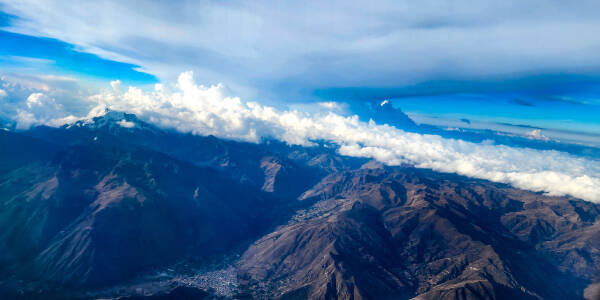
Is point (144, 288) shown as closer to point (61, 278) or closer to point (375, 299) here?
point (61, 278)

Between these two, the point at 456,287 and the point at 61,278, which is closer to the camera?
the point at 456,287

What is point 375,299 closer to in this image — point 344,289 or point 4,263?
point 344,289

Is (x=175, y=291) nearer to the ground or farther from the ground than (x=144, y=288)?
farther from the ground

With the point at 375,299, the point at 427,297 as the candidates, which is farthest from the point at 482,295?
the point at 375,299

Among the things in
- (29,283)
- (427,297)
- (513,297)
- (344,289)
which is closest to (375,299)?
(344,289)

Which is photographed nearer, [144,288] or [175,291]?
[175,291]

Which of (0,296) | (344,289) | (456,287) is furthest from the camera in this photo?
(344,289)

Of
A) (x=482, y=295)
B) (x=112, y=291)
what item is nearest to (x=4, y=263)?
(x=112, y=291)

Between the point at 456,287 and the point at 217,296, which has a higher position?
the point at 456,287

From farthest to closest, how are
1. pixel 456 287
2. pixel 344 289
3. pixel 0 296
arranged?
pixel 344 289
pixel 456 287
pixel 0 296
